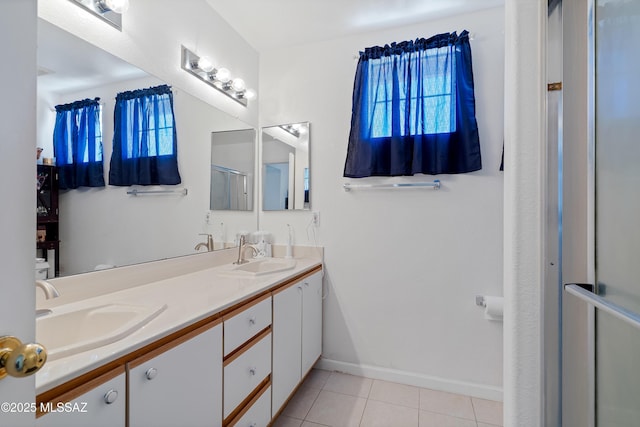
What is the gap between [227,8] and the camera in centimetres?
193

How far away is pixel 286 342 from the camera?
163 centimetres

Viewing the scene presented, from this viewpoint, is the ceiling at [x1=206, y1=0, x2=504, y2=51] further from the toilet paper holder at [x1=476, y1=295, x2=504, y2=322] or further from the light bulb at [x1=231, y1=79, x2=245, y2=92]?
the toilet paper holder at [x1=476, y1=295, x2=504, y2=322]

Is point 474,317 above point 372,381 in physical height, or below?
above

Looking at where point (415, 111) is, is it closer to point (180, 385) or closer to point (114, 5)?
point (114, 5)

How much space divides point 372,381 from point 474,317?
852 millimetres

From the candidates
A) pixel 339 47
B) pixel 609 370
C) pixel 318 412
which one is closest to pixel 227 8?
pixel 339 47

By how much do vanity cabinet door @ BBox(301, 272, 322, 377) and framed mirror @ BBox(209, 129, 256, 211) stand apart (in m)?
0.83

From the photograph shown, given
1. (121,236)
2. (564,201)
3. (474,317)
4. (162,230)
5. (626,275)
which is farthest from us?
(474,317)

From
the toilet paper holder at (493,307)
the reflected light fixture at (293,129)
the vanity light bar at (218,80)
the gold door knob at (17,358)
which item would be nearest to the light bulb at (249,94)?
the vanity light bar at (218,80)

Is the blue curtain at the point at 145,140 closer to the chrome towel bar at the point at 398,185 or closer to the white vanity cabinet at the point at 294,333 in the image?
the white vanity cabinet at the point at 294,333

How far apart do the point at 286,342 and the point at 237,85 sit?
1.83m

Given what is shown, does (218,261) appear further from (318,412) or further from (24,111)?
(24,111)

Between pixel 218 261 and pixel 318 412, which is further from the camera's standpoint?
pixel 218 261

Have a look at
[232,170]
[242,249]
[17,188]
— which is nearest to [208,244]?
[242,249]
